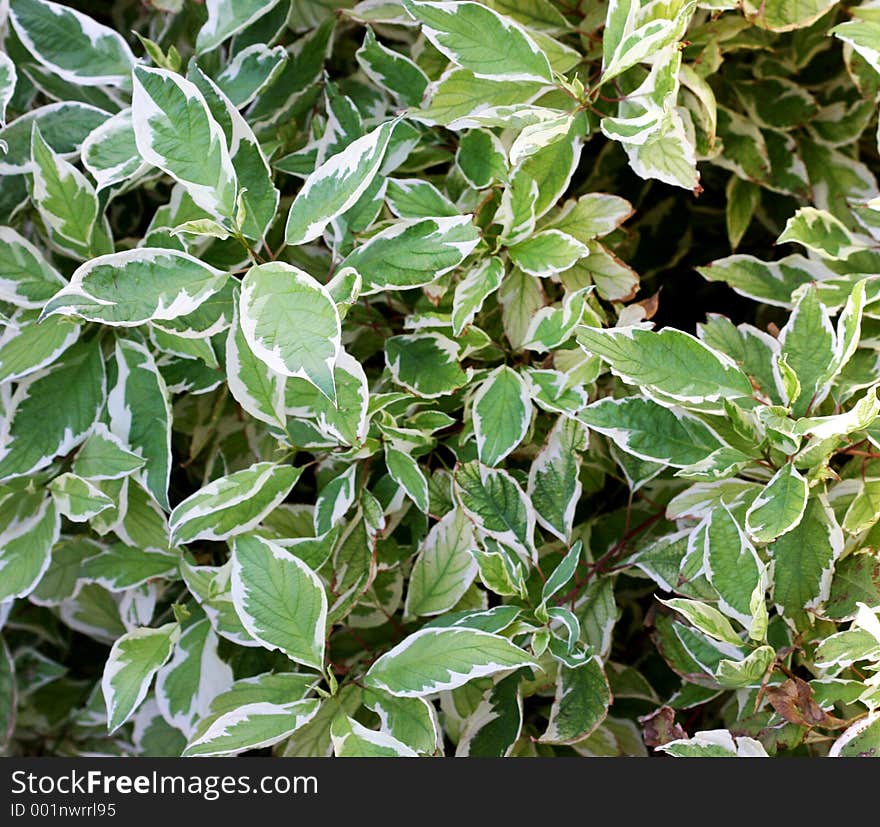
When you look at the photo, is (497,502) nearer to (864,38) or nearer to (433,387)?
(433,387)

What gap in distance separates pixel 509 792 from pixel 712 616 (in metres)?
0.21

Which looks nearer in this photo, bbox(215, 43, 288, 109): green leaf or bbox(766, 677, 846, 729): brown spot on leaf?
bbox(766, 677, 846, 729): brown spot on leaf

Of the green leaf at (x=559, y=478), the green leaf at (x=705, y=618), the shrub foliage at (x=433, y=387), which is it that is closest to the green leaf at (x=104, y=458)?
the shrub foliage at (x=433, y=387)

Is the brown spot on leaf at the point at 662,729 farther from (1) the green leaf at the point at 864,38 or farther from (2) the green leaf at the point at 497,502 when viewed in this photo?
(1) the green leaf at the point at 864,38

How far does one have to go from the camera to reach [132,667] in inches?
31.3

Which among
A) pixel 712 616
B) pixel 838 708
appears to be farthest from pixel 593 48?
pixel 838 708

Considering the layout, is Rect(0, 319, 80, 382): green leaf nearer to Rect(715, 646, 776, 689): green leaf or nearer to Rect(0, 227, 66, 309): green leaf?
Rect(0, 227, 66, 309): green leaf

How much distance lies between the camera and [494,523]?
2.60ft

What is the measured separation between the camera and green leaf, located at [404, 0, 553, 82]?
74 centimetres

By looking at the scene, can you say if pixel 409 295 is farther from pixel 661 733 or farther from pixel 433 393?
pixel 661 733

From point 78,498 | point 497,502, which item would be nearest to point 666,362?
point 497,502

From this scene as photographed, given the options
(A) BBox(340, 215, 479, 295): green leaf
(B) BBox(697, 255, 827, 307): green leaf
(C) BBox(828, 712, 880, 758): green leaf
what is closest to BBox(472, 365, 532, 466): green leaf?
(A) BBox(340, 215, 479, 295): green leaf

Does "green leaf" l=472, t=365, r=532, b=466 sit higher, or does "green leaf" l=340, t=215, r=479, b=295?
"green leaf" l=340, t=215, r=479, b=295

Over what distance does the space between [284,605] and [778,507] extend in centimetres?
39
